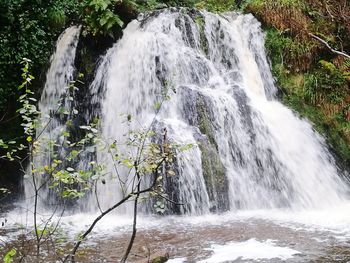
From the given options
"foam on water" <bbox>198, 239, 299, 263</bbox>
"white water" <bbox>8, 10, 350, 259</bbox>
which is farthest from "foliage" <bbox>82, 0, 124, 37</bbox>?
"foam on water" <bbox>198, 239, 299, 263</bbox>

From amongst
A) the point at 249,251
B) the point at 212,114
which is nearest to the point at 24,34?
the point at 212,114

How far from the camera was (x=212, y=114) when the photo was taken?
26.9ft

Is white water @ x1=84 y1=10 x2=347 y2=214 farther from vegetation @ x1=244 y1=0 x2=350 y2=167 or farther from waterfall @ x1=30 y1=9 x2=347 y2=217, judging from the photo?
vegetation @ x1=244 y1=0 x2=350 y2=167

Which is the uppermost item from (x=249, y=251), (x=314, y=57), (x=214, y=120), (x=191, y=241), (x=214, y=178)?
(x=314, y=57)

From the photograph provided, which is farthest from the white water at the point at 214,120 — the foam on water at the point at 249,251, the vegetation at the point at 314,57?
the foam on water at the point at 249,251

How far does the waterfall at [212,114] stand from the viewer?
24.5 ft

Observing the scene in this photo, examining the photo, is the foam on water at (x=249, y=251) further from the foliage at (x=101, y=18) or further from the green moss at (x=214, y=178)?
the foliage at (x=101, y=18)

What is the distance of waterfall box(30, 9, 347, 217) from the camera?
24.5 feet

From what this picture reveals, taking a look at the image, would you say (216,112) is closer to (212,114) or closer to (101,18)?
(212,114)

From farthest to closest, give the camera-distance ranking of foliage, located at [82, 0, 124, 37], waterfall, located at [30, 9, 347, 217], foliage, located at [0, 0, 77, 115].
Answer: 1. foliage, located at [82, 0, 124, 37]
2. foliage, located at [0, 0, 77, 115]
3. waterfall, located at [30, 9, 347, 217]

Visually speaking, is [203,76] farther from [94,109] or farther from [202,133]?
[94,109]

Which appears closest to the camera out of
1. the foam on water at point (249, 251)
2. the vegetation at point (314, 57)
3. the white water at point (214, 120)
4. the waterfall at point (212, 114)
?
the foam on water at point (249, 251)

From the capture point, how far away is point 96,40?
382 inches

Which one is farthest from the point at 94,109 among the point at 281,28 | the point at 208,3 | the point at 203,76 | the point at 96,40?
the point at 208,3
